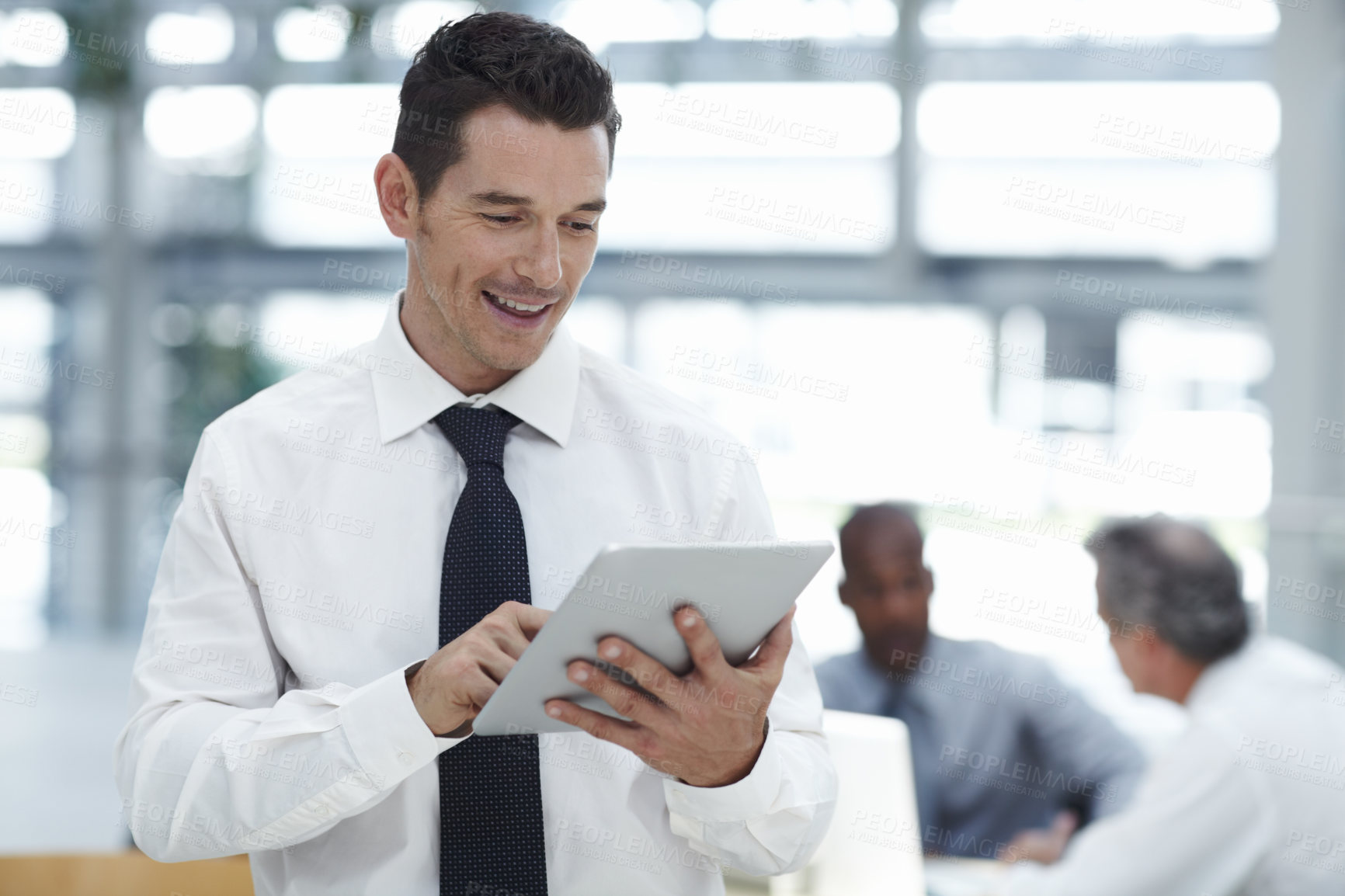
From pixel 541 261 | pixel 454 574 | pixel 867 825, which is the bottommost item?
pixel 867 825

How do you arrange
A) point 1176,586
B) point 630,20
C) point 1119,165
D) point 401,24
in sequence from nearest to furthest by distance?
1. point 1176,586
2. point 1119,165
3. point 630,20
4. point 401,24

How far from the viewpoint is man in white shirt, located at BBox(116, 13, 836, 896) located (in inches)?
45.3

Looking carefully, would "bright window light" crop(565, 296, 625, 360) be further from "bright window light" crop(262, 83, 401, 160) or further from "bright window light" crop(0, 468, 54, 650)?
"bright window light" crop(0, 468, 54, 650)

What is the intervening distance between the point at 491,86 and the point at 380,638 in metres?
0.64

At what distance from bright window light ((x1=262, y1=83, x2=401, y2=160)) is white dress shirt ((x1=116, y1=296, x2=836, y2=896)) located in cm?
326

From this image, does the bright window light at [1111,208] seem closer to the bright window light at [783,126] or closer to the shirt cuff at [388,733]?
the bright window light at [783,126]

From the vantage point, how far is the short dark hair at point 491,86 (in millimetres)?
1319

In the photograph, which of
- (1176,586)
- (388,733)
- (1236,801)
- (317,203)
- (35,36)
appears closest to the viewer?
(388,733)

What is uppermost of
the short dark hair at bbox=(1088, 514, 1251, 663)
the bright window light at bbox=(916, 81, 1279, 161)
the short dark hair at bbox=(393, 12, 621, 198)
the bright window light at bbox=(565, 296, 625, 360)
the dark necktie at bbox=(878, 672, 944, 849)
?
the bright window light at bbox=(916, 81, 1279, 161)

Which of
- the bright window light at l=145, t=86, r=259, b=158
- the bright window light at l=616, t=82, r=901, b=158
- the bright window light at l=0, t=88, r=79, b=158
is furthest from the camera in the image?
the bright window light at l=0, t=88, r=79, b=158

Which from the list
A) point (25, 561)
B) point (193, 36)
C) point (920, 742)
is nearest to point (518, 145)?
point (920, 742)

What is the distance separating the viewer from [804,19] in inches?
166

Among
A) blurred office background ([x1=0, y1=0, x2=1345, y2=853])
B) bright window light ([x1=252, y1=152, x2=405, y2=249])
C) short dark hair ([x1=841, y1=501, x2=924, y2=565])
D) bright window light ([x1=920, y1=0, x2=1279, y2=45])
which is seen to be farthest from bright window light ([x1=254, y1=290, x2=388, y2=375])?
bright window light ([x1=920, y1=0, x2=1279, y2=45])

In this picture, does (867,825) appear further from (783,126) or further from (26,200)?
(26,200)
